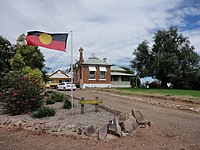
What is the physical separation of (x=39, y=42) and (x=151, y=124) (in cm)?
603

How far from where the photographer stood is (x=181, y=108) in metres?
13.4

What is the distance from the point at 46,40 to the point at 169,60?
33.9m

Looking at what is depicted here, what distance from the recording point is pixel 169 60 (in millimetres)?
40906

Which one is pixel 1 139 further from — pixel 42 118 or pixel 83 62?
pixel 83 62

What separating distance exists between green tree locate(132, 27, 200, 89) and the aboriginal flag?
1303 inches

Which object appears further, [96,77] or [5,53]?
[96,77]

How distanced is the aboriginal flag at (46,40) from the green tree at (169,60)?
33093 mm

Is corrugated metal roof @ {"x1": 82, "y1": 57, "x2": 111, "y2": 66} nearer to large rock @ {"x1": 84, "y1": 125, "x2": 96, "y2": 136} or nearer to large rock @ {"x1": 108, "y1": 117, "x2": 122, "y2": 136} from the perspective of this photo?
large rock @ {"x1": 84, "y1": 125, "x2": 96, "y2": 136}

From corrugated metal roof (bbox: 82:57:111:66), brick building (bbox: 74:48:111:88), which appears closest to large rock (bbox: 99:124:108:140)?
brick building (bbox: 74:48:111:88)

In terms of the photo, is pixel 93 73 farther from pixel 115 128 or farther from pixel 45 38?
pixel 115 128

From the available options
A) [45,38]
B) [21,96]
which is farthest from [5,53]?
→ [45,38]

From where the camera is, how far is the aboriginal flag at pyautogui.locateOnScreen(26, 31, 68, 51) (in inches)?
→ 410

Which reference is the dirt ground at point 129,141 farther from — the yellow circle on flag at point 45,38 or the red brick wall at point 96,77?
the red brick wall at point 96,77

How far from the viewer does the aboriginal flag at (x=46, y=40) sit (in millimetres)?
10402
